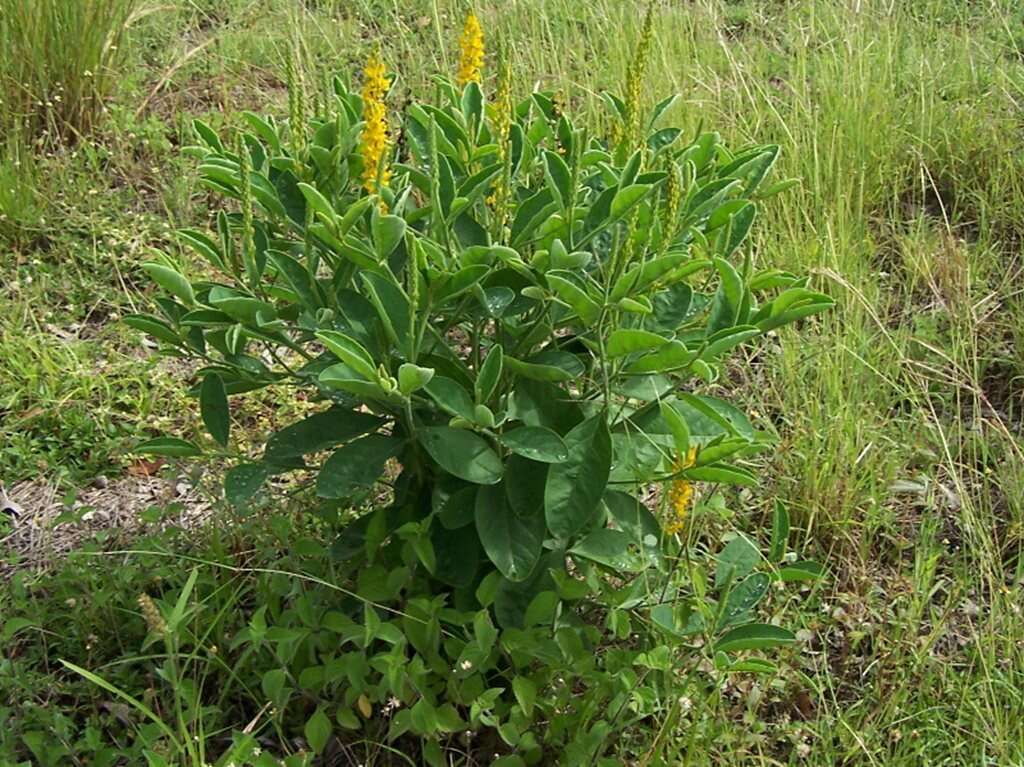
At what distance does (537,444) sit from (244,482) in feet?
1.57

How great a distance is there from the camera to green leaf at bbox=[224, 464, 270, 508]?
1.73 m

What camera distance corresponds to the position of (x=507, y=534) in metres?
1.73

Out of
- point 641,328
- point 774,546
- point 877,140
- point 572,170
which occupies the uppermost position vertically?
point 572,170

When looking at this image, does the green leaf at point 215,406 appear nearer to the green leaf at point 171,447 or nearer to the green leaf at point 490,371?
the green leaf at point 171,447

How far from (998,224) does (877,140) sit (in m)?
0.44

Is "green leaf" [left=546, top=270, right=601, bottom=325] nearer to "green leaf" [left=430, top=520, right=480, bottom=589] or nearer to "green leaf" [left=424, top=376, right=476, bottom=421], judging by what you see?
"green leaf" [left=424, top=376, right=476, bottom=421]

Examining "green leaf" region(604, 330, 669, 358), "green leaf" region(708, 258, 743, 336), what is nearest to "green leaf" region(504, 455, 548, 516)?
"green leaf" region(604, 330, 669, 358)

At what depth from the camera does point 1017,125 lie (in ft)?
11.5

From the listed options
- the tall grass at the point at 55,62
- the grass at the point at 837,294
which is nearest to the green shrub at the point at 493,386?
the grass at the point at 837,294

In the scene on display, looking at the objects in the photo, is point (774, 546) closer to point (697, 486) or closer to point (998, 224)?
point (697, 486)

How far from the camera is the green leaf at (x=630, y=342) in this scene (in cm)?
151

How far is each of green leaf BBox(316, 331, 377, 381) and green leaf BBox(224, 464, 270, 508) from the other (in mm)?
333

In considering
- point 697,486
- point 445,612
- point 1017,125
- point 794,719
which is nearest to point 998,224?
point 1017,125

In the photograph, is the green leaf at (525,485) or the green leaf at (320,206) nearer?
the green leaf at (320,206)
